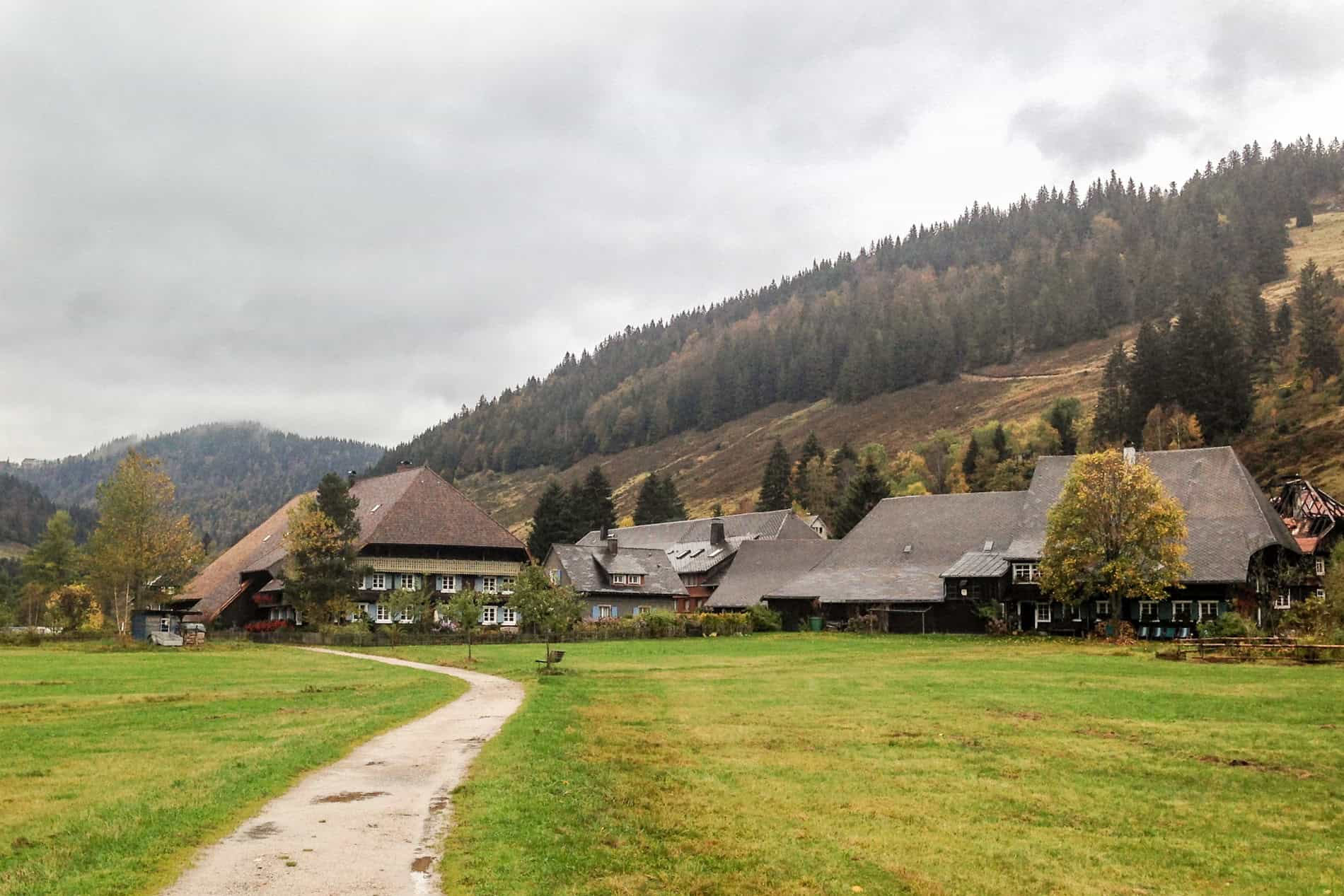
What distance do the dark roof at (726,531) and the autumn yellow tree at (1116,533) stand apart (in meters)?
45.2

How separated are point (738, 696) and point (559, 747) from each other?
12.6 meters

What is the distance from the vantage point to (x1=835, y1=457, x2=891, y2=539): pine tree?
10394cm

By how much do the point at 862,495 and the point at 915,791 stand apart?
88734 millimetres

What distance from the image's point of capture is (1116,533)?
59844mm

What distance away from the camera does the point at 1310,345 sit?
111250mm

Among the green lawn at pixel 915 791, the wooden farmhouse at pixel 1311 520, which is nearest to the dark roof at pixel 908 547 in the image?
the wooden farmhouse at pixel 1311 520

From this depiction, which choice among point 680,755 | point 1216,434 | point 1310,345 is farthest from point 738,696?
point 1310,345

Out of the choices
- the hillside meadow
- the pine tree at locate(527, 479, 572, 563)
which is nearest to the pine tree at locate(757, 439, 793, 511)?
the hillside meadow

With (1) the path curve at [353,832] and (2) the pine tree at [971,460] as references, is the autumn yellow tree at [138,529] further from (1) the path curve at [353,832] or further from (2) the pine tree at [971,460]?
(2) the pine tree at [971,460]

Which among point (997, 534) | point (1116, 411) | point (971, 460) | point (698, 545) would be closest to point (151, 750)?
point (997, 534)

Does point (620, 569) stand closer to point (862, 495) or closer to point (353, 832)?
point (862, 495)

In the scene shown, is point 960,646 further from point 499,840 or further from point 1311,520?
point 499,840

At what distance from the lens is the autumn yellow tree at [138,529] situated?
221ft

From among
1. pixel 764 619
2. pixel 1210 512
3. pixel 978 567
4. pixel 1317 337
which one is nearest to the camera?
pixel 1210 512
